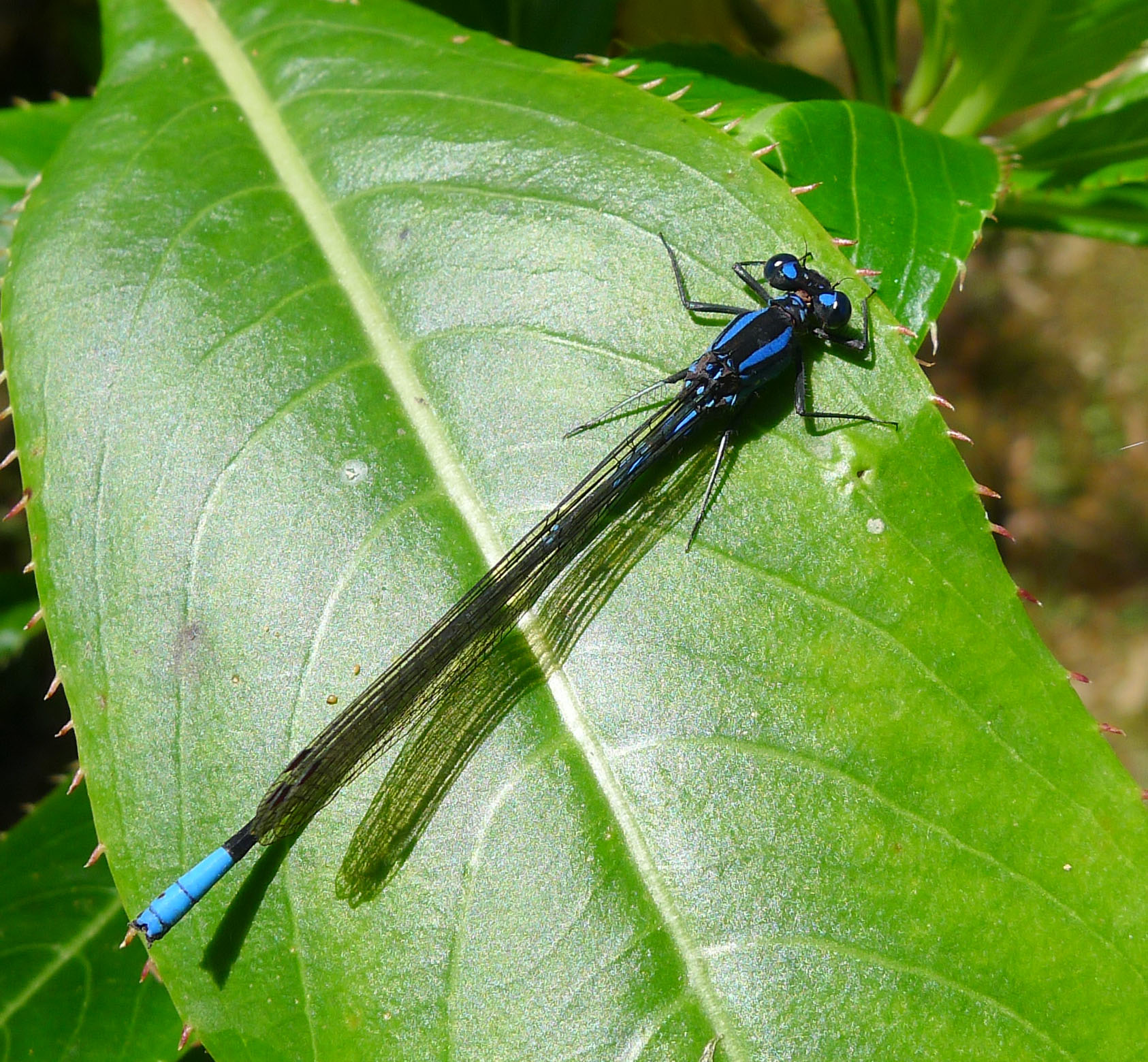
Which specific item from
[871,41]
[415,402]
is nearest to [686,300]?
[415,402]

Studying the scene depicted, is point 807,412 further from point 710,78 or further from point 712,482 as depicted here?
point 710,78

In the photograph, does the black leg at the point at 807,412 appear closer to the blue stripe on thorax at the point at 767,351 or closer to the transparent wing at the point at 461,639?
the blue stripe on thorax at the point at 767,351

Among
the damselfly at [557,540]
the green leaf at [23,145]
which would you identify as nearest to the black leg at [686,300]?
the damselfly at [557,540]

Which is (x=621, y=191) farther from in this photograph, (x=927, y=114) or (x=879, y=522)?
(x=927, y=114)

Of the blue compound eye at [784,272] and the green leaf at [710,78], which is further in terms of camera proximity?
the green leaf at [710,78]

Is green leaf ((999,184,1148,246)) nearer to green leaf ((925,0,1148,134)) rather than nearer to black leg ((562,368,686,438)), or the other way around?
green leaf ((925,0,1148,134))
